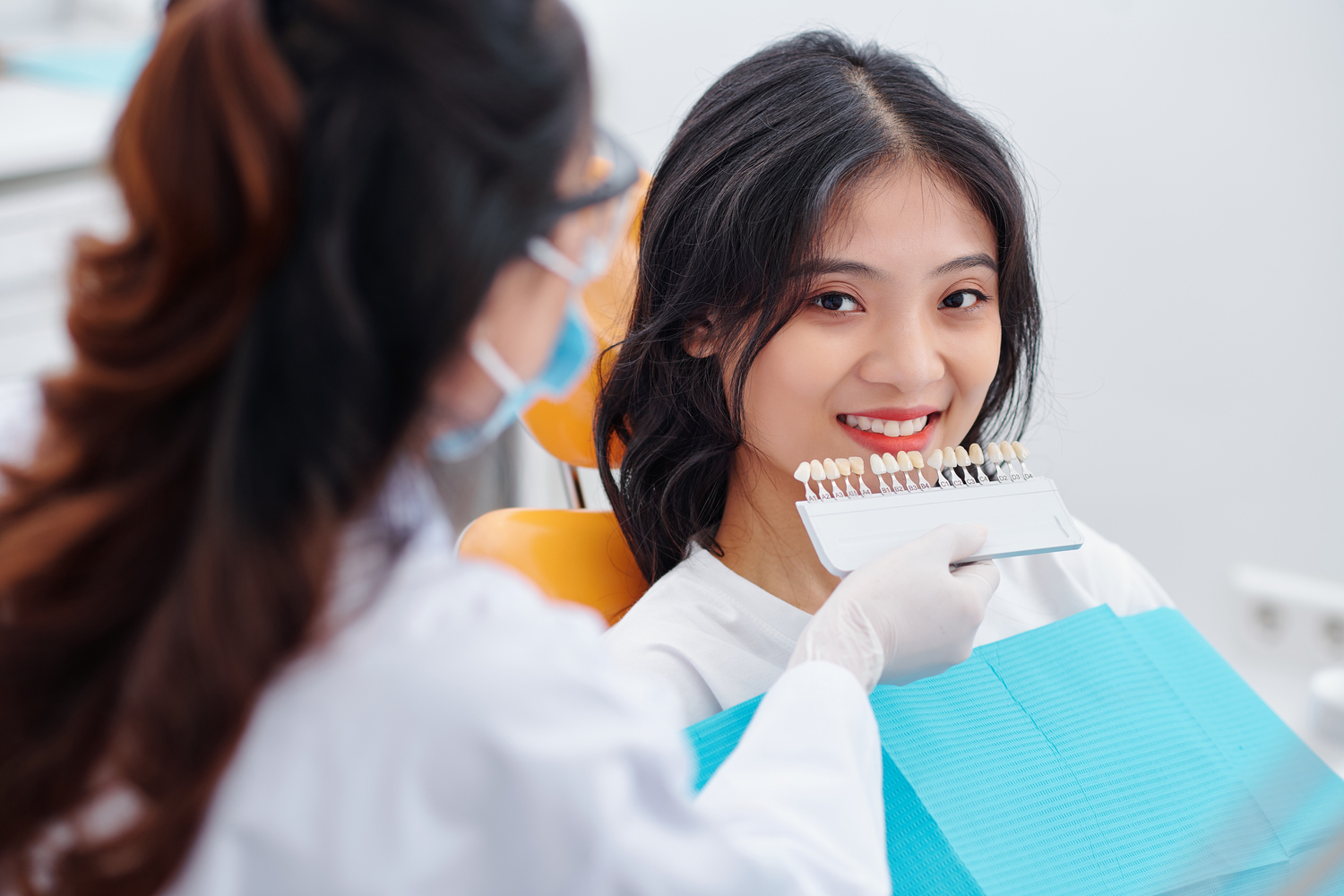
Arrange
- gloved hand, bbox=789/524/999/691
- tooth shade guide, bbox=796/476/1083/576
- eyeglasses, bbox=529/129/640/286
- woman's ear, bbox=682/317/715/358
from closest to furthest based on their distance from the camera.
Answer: eyeglasses, bbox=529/129/640/286 → gloved hand, bbox=789/524/999/691 → tooth shade guide, bbox=796/476/1083/576 → woman's ear, bbox=682/317/715/358

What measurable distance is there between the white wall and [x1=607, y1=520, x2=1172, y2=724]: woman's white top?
770 mm

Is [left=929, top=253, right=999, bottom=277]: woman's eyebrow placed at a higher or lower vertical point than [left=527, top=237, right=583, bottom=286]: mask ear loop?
lower

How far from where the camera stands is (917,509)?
1100 millimetres

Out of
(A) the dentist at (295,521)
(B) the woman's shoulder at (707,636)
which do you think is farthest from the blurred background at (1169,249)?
(A) the dentist at (295,521)

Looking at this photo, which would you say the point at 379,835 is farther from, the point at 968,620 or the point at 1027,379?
the point at 1027,379

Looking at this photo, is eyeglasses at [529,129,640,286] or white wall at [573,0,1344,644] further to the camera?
white wall at [573,0,1344,644]

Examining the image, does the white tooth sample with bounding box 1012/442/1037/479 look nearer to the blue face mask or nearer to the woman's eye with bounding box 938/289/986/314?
the woman's eye with bounding box 938/289/986/314

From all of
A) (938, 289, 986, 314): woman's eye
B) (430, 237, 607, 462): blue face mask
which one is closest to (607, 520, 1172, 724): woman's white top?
(938, 289, 986, 314): woman's eye

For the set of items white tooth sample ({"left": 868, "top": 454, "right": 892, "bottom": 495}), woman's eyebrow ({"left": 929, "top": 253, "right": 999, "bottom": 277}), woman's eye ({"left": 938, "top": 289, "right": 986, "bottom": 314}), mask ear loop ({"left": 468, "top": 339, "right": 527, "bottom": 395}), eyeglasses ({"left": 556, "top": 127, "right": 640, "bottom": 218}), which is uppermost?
eyeglasses ({"left": 556, "top": 127, "right": 640, "bottom": 218})

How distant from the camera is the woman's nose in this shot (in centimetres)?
106

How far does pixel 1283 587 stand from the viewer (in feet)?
6.89

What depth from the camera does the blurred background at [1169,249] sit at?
1.88m

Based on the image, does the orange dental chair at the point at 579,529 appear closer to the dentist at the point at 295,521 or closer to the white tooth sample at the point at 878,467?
the white tooth sample at the point at 878,467

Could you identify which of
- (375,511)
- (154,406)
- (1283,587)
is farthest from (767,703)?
(1283,587)
